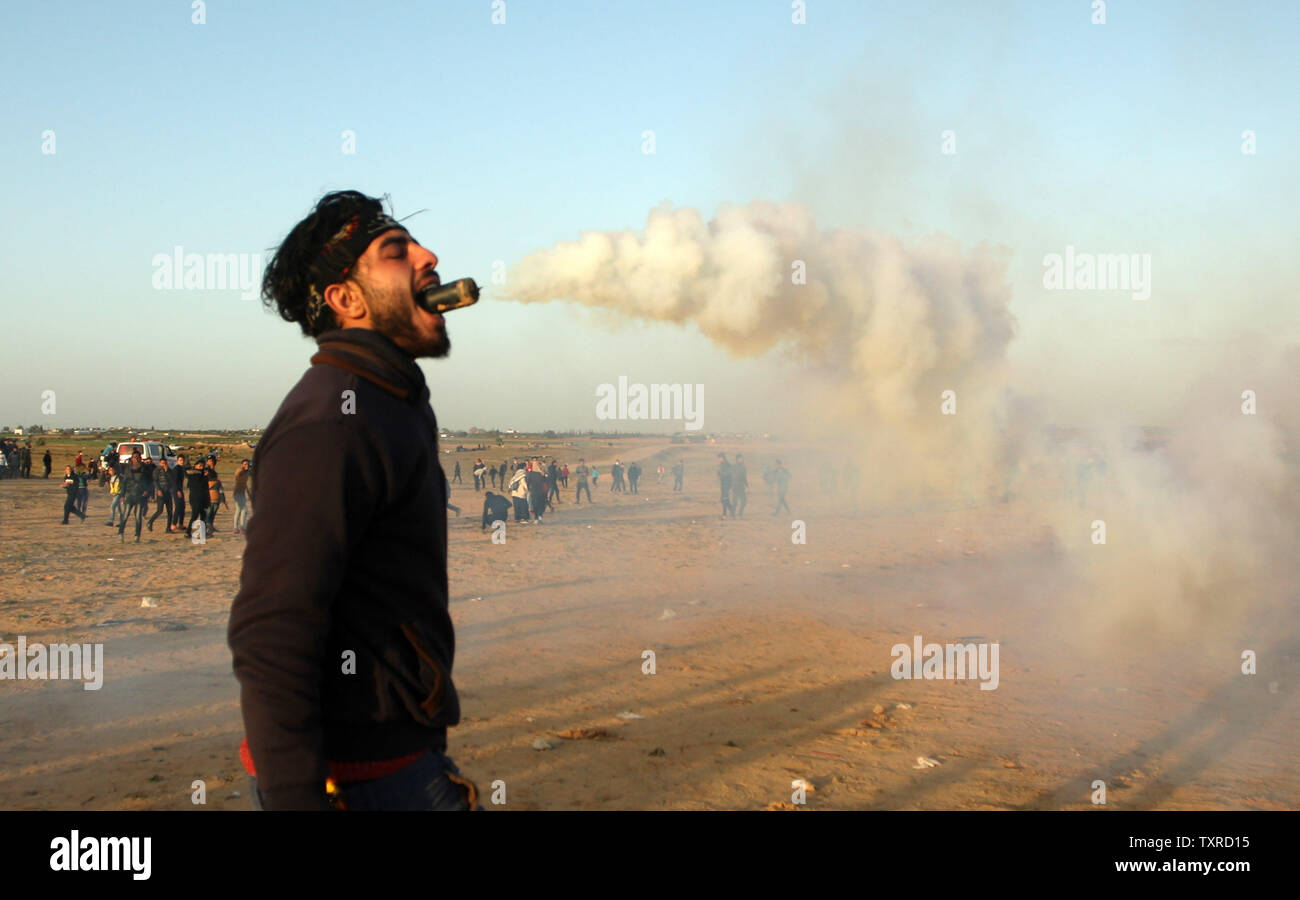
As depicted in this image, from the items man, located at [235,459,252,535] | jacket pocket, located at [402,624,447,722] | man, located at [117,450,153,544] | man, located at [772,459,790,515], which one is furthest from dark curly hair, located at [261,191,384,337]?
man, located at [772,459,790,515]

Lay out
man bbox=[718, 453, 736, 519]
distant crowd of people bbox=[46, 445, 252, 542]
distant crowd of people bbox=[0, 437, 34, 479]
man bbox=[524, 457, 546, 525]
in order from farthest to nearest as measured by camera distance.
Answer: distant crowd of people bbox=[0, 437, 34, 479]
man bbox=[718, 453, 736, 519]
man bbox=[524, 457, 546, 525]
distant crowd of people bbox=[46, 445, 252, 542]

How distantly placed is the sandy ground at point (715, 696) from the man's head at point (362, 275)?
455 cm

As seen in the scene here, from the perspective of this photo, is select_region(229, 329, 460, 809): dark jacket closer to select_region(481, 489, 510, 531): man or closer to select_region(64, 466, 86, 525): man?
select_region(481, 489, 510, 531): man

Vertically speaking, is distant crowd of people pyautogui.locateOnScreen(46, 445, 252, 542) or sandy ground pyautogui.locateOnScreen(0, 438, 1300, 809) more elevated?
distant crowd of people pyautogui.locateOnScreen(46, 445, 252, 542)

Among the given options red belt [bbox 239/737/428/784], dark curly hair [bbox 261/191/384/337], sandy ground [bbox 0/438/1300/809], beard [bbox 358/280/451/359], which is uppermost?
dark curly hair [bbox 261/191/384/337]

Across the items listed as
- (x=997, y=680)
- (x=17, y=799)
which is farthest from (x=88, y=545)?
(x=997, y=680)

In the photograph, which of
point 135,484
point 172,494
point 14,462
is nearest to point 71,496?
point 172,494

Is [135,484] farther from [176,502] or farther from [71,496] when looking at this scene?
[71,496]

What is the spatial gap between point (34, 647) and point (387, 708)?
35.0ft

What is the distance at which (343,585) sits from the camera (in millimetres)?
1790

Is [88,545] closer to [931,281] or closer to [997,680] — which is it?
[997,680]

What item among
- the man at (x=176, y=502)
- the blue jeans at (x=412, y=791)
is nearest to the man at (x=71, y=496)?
the man at (x=176, y=502)

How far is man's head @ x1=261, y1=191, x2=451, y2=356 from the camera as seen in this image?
206cm

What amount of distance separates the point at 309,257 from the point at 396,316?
0.28 metres
